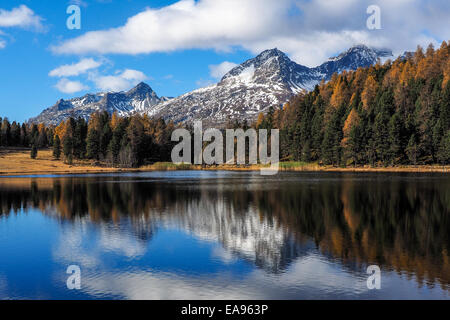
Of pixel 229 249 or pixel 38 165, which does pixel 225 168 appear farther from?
pixel 229 249

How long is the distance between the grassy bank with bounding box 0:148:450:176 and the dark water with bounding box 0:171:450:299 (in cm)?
9389

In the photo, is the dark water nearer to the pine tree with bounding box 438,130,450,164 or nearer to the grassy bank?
the pine tree with bounding box 438,130,450,164

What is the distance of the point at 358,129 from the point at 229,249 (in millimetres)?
126830

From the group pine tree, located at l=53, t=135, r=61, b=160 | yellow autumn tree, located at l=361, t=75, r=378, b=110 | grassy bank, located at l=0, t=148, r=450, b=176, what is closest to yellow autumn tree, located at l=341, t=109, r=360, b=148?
yellow autumn tree, located at l=361, t=75, r=378, b=110

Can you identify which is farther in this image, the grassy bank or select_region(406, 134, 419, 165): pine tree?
the grassy bank

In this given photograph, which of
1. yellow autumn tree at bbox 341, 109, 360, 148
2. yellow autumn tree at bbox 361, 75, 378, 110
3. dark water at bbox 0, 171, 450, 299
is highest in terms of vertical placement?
yellow autumn tree at bbox 361, 75, 378, 110

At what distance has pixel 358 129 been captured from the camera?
467 ft

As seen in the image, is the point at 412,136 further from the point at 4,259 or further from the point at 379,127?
the point at 4,259

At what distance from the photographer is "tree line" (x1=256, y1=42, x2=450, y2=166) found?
130500mm

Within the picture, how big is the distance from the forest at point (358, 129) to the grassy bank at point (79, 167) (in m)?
3.97

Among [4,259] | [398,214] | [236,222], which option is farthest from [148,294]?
[398,214]

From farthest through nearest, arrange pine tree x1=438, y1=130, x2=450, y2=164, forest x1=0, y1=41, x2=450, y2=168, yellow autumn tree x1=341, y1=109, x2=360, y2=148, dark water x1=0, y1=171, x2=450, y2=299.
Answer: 1. yellow autumn tree x1=341, y1=109, x2=360, y2=148
2. forest x1=0, y1=41, x2=450, y2=168
3. pine tree x1=438, y1=130, x2=450, y2=164
4. dark water x1=0, y1=171, x2=450, y2=299

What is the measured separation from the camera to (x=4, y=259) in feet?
80.3

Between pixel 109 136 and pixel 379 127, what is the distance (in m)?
121
